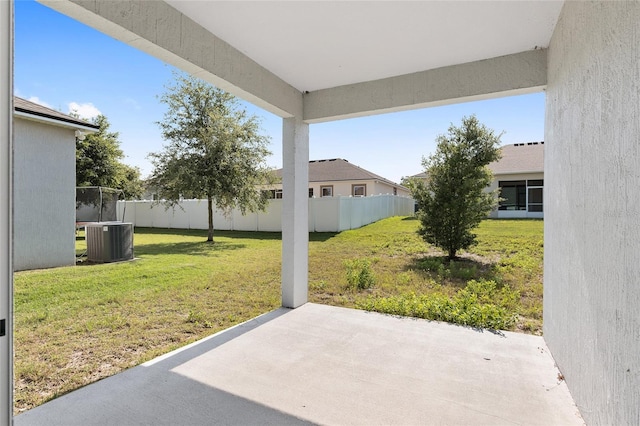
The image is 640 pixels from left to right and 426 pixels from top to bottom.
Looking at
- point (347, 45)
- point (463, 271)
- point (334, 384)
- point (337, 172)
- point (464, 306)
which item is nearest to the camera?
point (334, 384)

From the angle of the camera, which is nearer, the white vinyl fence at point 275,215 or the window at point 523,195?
the white vinyl fence at point 275,215

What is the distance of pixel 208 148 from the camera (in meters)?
11.5

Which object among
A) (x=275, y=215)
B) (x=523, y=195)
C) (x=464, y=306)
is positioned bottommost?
(x=464, y=306)

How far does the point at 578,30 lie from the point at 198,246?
1031cm

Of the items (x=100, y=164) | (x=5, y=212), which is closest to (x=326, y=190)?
(x=100, y=164)

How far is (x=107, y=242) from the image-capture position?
7.72m

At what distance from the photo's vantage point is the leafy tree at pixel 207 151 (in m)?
11.4

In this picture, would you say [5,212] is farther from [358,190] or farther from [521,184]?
[358,190]

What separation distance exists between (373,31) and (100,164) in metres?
17.8

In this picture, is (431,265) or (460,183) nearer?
(431,265)

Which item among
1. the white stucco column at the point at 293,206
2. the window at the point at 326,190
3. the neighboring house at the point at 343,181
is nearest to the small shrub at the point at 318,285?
the white stucco column at the point at 293,206

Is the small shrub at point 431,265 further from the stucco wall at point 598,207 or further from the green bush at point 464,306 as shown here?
the stucco wall at point 598,207

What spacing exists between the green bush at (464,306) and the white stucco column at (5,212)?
3.78 metres

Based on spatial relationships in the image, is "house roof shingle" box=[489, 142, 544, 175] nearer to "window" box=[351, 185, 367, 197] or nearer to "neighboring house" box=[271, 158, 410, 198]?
"neighboring house" box=[271, 158, 410, 198]
